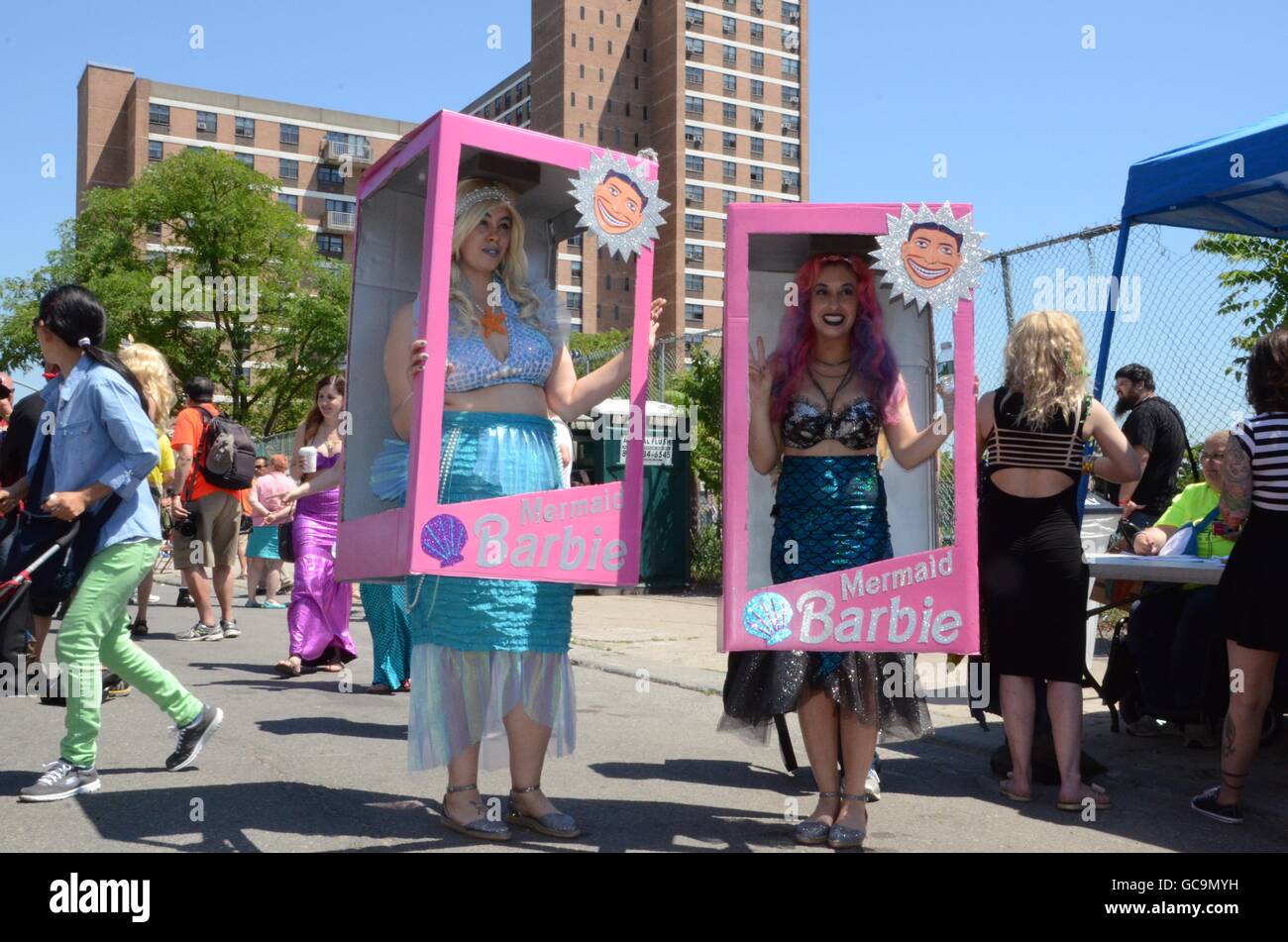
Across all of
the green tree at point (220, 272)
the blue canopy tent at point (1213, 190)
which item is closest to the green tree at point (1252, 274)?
the blue canopy tent at point (1213, 190)

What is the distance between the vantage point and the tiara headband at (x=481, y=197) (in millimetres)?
4070

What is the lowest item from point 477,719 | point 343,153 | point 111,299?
point 477,719

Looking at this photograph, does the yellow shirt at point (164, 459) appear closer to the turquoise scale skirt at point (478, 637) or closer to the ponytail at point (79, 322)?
the ponytail at point (79, 322)

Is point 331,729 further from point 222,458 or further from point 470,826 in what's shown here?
point 222,458

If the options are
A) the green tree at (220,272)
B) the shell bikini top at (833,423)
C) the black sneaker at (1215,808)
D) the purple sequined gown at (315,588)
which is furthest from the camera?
the green tree at (220,272)

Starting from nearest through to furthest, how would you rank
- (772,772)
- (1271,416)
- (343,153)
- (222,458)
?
1. (1271,416)
2. (772,772)
3. (222,458)
4. (343,153)

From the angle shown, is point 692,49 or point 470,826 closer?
point 470,826

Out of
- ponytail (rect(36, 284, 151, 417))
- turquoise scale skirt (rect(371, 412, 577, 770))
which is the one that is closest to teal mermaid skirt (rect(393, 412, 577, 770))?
turquoise scale skirt (rect(371, 412, 577, 770))

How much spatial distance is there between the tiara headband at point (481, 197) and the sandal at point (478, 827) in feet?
6.25

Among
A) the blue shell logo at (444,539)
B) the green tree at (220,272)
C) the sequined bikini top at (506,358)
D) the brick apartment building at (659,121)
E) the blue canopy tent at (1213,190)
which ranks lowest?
the blue shell logo at (444,539)

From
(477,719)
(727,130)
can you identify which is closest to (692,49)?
(727,130)

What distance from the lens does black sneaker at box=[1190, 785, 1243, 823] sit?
4.39 meters

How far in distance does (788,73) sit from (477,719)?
311 ft
